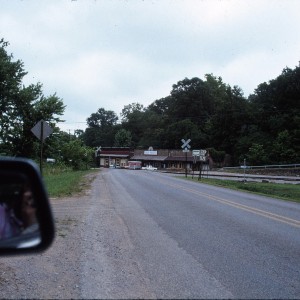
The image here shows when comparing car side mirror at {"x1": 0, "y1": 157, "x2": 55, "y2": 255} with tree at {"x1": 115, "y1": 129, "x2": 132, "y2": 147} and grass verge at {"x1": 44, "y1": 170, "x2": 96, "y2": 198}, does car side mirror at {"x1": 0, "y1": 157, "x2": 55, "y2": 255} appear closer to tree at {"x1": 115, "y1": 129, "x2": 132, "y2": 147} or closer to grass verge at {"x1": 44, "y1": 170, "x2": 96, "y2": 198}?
grass verge at {"x1": 44, "y1": 170, "x2": 96, "y2": 198}

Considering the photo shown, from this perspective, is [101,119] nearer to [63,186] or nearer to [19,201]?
[63,186]

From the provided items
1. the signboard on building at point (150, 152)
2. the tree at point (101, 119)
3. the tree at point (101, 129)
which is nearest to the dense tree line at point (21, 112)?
the signboard on building at point (150, 152)

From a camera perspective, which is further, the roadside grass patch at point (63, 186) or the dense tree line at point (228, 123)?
the dense tree line at point (228, 123)

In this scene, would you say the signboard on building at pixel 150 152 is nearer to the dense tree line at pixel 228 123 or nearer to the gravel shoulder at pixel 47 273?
the dense tree line at pixel 228 123

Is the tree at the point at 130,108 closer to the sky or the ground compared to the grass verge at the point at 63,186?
closer to the sky

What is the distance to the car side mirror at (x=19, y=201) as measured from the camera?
1.91 metres

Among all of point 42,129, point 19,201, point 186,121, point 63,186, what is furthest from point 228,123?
point 19,201

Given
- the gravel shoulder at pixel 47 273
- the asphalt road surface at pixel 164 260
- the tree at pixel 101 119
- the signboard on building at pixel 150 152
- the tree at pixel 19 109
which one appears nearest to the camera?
the gravel shoulder at pixel 47 273

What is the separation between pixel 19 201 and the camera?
1.92m

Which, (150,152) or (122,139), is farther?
(122,139)

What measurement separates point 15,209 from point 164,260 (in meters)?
4.92

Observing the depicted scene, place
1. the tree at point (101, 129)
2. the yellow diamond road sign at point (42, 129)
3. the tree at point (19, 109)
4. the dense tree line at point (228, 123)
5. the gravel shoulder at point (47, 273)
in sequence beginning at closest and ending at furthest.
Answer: the gravel shoulder at point (47, 273) → the yellow diamond road sign at point (42, 129) → the tree at point (19, 109) → the dense tree line at point (228, 123) → the tree at point (101, 129)

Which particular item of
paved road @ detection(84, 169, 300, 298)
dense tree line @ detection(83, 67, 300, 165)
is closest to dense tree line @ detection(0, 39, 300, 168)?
dense tree line @ detection(83, 67, 300, 165)

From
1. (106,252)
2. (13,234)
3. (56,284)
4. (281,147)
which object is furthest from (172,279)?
(281,147)
